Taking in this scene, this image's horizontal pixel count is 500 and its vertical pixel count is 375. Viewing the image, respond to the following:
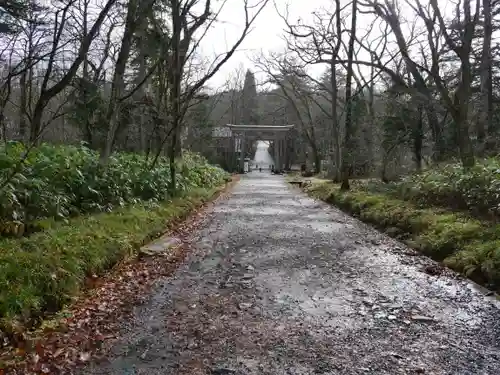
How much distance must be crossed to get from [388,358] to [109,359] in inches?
87.4

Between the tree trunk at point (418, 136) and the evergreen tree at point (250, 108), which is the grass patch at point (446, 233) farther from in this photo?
the evergreen tree at point (250, 108)

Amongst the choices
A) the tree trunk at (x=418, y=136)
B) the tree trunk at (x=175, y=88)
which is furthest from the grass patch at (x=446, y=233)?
the tree trunk at (x=418, y=136)

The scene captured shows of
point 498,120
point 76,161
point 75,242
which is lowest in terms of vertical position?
point 75,242

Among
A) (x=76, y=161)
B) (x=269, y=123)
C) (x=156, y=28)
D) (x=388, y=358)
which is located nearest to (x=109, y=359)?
(x=388, y=358)

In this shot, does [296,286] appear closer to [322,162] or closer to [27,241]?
[27,241]

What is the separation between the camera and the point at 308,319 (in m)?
4.52

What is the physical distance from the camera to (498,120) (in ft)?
65.4

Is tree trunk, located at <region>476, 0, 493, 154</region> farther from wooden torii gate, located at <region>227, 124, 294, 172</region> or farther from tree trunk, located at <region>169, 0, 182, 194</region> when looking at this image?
wooden torii gate, located at <region>227, 124, 294, 172</region>

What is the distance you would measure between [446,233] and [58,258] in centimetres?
595

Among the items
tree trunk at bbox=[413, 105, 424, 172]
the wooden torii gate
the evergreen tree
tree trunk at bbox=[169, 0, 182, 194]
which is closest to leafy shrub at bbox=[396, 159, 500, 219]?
tree trunk at bbox=[169, 0, 182, 194]

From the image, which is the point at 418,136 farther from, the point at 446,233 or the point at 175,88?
the point at 446,233

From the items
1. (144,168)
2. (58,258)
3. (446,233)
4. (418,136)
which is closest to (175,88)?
(144,168)

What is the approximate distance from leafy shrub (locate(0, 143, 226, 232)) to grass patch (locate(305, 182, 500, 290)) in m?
5.67

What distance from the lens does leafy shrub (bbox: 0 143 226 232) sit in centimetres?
667
